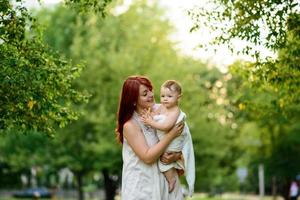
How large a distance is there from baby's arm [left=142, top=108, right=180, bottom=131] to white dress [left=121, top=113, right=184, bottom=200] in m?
0.20

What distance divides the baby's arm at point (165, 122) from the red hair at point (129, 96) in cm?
17

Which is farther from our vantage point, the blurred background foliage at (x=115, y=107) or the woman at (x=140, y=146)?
the blurred background foliage at (x=115, y=107)

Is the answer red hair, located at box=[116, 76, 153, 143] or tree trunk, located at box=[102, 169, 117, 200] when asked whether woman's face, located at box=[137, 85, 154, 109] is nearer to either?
red hair, located at box=[116, 76, 153, 143]

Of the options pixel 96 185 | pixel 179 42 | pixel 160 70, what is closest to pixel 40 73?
pixel 160 70

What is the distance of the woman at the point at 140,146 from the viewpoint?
247 inches

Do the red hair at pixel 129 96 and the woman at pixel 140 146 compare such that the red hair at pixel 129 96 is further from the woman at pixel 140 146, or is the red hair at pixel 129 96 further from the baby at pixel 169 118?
the baby at pixel 169 118

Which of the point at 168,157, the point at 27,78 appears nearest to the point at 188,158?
the point at 168,157

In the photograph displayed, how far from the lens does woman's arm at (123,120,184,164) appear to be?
6230 mm

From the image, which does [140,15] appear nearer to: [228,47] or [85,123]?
[85,123]

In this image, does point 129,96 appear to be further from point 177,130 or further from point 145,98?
point 177,130

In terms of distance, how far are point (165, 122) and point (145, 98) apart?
29 centimetres

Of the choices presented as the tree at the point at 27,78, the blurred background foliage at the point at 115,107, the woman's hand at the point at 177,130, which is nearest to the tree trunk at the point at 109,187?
the blurred background foliage at the point at 115,107

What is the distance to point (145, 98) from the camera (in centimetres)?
643

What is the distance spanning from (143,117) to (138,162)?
0.37 m
